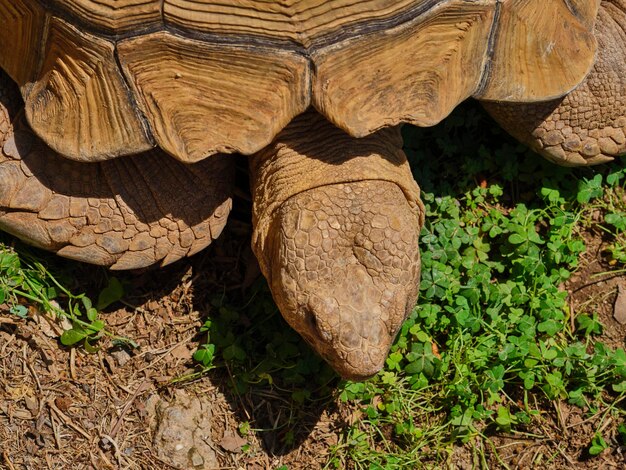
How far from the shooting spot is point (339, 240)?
143 inches

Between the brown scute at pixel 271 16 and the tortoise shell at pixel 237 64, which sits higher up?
the brown scute at pixel 271 16

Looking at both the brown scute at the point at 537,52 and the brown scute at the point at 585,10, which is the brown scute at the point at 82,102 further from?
the brown scute at the point at 585,10

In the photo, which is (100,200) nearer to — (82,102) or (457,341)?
(82,102)

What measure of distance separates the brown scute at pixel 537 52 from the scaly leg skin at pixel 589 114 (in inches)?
13.0

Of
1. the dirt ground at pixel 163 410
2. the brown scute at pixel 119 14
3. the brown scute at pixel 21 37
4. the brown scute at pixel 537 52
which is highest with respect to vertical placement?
the brown scute at pixel 119 14

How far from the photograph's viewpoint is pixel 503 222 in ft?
15.4

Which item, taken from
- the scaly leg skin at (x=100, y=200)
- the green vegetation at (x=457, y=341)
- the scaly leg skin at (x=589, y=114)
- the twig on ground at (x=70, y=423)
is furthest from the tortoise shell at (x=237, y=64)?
the twig on ground at (x=70, y=423)

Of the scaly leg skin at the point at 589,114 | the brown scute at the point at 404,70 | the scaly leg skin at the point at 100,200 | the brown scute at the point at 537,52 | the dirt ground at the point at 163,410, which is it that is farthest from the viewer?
the scaly leg skin at the point at 589,114

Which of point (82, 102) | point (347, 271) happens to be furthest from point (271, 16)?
point (347, 271)


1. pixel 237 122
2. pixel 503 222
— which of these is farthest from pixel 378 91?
pixel 503 222

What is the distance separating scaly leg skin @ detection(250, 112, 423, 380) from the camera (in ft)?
11.6

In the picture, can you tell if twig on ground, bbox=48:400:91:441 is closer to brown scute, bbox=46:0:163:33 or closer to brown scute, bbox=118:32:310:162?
brown scute, bbox=118:32:310:162

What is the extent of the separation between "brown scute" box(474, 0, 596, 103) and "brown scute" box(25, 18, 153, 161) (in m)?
1.55

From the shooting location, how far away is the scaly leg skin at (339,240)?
3.52 metres
